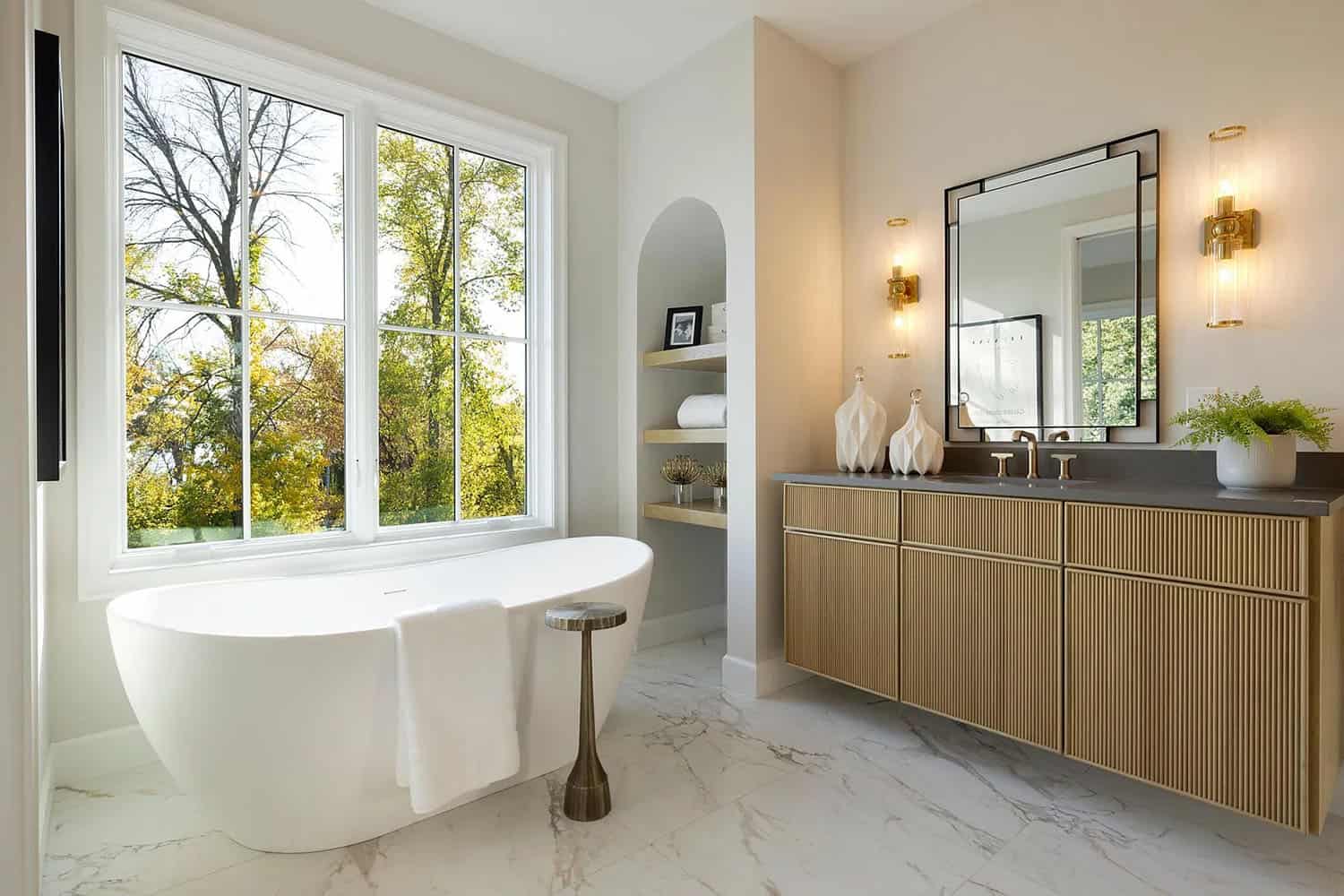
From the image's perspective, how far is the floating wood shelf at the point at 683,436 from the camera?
121 inches

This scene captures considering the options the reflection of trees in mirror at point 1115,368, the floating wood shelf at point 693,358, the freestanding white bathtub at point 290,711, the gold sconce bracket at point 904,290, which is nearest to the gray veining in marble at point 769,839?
the freestanding white bathtub at point 290,711

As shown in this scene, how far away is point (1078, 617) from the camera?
201 cm

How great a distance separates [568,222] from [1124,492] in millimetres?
2580

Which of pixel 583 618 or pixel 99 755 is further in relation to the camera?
pixel 99 755

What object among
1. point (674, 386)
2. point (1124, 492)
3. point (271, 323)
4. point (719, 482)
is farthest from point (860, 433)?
point (271, 323)

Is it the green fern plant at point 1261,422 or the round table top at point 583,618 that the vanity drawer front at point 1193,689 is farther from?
the round table top at point 583,618

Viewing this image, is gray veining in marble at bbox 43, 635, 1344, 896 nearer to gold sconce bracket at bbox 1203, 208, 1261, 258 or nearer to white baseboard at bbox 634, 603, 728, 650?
white baseboard at bbox 634, 603, 728, 650

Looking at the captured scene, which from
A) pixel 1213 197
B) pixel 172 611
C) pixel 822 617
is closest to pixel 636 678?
pixel 822 617

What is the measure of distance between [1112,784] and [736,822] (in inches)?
46.8

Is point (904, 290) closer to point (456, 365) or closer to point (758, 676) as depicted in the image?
point (758, 676)

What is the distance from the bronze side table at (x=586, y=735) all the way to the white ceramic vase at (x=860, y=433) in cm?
129

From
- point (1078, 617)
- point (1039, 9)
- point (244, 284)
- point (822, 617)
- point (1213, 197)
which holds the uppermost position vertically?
point (1039, 9)

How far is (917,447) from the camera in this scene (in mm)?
2699

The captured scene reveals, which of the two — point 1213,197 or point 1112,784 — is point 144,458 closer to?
point 1112,784
